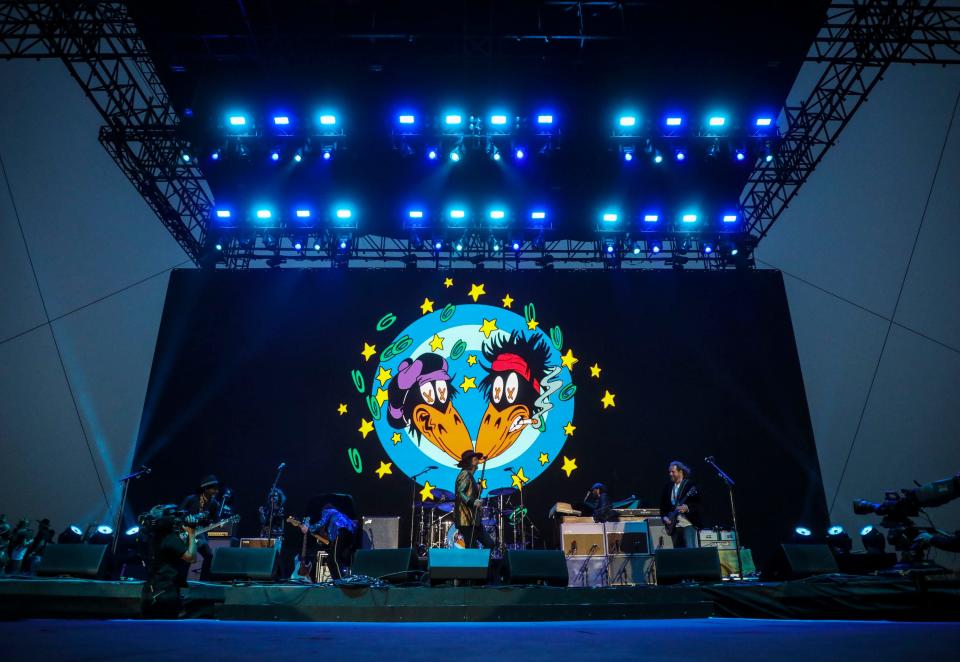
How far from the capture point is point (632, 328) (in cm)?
1073

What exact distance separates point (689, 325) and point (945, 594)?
6.66m

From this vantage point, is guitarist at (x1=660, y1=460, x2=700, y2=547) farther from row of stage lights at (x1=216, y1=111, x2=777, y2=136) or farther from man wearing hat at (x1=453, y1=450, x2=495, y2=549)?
row of stage lights at (x1=216, y1=111, x2=777, y2=136)

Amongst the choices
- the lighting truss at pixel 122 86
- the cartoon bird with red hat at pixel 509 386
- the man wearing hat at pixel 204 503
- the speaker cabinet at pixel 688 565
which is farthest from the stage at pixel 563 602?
the lighting truss at pixel 122 86

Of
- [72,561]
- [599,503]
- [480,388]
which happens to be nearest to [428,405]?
[480,388]

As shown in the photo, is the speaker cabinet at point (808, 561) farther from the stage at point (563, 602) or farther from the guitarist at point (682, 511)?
the guitarist at point (682, 511)

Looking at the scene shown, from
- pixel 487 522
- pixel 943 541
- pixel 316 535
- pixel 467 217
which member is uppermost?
pixel 467 217

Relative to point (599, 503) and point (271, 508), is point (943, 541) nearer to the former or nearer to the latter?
point (599, 503)

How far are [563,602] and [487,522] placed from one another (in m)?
3.25

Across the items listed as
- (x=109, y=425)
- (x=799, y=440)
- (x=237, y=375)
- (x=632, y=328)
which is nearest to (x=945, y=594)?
(x=799, y=440)

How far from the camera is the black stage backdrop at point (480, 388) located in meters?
9.65

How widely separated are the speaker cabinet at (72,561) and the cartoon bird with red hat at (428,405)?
4884 millimetres

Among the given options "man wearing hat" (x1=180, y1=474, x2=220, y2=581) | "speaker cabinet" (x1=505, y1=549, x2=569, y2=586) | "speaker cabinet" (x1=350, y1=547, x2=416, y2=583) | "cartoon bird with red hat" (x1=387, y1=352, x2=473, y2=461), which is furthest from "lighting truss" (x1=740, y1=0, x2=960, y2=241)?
"man wearing hat" (x1=180, y1=474, x2=220, y2=581)

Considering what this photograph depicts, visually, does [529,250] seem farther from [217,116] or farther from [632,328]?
[217,116]

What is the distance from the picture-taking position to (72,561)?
5637 mm
